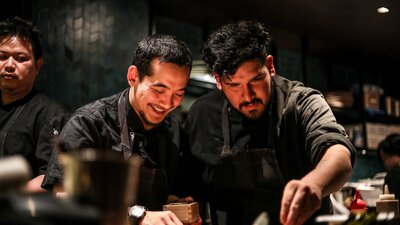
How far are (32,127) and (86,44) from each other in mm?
1084

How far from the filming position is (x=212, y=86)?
17.7 ft

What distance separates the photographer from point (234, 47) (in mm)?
2268

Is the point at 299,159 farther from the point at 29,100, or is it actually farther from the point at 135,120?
the point at 29,100

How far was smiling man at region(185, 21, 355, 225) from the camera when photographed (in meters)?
2.22

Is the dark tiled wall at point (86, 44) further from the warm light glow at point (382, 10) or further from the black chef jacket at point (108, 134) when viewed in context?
the warm light glow at point (382, 10)

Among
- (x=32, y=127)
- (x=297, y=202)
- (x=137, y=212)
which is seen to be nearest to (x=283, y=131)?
(x=137, y=212)

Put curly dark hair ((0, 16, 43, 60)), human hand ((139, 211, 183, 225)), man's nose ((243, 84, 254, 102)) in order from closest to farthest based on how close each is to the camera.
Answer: human hand ((139, 211, 183, 225)) → man's nose ((243, 84, 254, 102)) → curly dark hair ((0, 16, 43, 60))

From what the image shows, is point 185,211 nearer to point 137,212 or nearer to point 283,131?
point 137,212

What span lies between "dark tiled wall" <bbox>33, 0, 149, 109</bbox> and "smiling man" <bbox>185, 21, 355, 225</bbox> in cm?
133

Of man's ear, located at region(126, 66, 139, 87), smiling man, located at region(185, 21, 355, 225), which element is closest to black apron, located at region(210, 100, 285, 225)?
smiling man, located at region(185, 21, 355, 225)

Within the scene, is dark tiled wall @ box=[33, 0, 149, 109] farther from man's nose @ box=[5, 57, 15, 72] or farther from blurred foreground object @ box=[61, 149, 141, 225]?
blurred foreground object @ box=[61, 149, 141, 225]

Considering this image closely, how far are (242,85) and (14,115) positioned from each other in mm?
1565

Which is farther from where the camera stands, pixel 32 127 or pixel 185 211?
pixel 32 127

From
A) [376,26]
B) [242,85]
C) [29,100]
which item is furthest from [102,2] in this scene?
[376,26]
